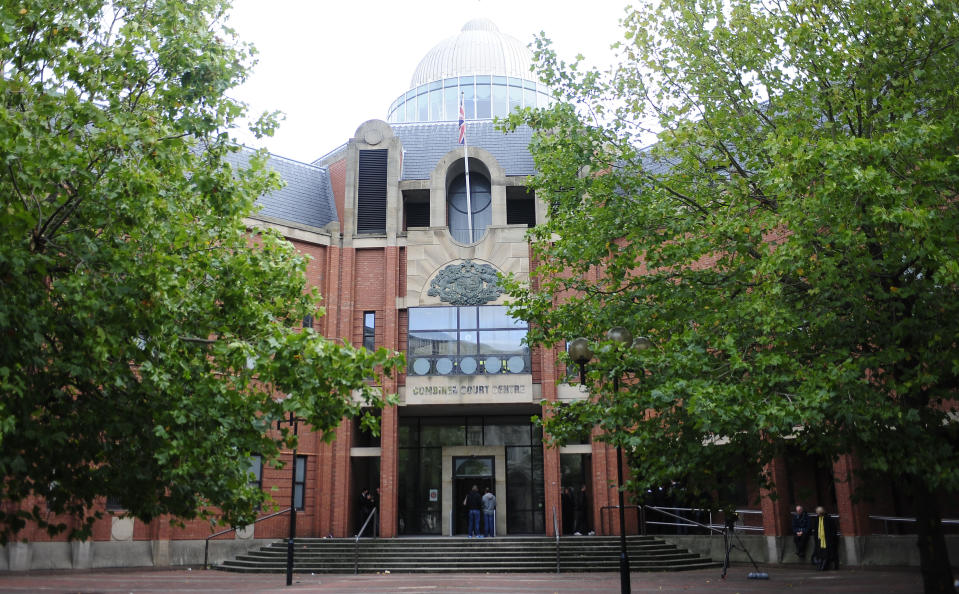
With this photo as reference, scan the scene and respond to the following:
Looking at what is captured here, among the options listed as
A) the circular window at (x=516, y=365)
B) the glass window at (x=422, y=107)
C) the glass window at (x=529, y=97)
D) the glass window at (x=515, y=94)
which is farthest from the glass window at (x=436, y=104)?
the circular window at (x=516, y=365)

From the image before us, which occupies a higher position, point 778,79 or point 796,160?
point 778,79

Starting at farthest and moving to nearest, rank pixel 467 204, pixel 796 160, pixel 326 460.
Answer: pixel 467 204, pixel 326 460, pixel 796 160

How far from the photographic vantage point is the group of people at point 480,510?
80.9 feet

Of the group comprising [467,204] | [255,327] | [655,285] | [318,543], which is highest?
[467,204]

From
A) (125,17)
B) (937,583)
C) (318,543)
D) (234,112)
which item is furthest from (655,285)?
(318,543)

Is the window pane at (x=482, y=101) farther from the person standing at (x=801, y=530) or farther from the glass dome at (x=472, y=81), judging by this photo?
the person standing at (x=801, y=530)

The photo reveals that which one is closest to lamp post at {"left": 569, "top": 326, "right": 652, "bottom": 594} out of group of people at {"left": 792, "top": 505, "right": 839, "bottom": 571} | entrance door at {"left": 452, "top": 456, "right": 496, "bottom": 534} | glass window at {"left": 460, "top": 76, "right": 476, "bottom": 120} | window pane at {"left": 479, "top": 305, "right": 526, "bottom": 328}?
group of people at {"left": 792, "top": 505, "right": 839, "bottom": 571}

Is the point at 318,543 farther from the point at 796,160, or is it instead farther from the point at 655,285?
the point at 796,160

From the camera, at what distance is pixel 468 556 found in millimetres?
21922

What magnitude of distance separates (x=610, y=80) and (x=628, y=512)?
1625 centimetres

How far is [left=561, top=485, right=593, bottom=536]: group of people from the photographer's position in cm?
2594

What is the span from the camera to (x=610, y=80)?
1478cm

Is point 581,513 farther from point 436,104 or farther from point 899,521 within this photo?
point 436,104

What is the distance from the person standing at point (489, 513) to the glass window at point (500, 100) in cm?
2457
